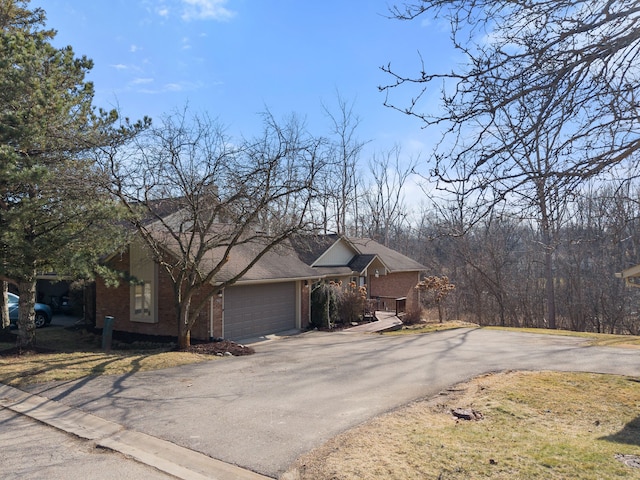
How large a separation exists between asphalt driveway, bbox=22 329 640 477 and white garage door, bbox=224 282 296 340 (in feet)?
7.95

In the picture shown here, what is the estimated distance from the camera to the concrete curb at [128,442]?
Result: 5406mm

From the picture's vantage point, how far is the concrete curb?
17.7 feet

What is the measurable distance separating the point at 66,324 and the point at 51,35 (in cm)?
1183

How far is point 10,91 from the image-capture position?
11.7 meters

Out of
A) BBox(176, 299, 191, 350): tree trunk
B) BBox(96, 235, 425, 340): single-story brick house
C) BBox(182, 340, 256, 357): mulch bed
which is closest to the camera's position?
BBox(182, 340, 256, 357): mulch bed

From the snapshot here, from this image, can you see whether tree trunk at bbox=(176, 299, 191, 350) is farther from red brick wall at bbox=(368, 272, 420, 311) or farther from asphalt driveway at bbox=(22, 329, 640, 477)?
red brick wall at bbox=(368, 272, 420, 311)

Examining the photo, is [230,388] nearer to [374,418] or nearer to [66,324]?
[374,418]

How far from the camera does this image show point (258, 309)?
18719 mm

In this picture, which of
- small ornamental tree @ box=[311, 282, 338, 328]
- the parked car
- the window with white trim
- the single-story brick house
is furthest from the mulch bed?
the parked car

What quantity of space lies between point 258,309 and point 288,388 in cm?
945

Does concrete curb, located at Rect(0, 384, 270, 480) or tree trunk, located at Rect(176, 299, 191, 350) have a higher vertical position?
tree trunk, located at Rect(176, 299, 191, 350)

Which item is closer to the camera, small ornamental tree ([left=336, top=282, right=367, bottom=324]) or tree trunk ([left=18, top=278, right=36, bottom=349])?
tree trunk ([left=18, top=278, right=36, bottom=349])

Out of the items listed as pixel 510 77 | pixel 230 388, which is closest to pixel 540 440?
pixel 510 77

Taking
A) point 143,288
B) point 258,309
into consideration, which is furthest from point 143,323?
point 258,309
